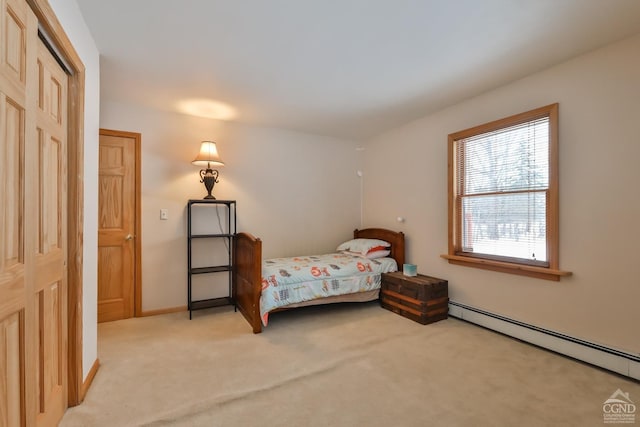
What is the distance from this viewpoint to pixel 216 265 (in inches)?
147

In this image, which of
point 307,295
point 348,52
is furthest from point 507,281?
point 348,52

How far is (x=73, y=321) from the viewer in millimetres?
1753

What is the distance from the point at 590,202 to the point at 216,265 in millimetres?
3789

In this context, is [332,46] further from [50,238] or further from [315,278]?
[315,278]

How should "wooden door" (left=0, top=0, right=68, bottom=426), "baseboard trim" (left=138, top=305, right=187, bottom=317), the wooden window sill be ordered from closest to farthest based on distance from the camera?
"wooden door" (left=0, top=0, right=68, bottom=426) < the wooden window sill < "baseboard trim" (left=138, top=305, right=187, bottom=317)

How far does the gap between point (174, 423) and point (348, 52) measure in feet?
8.84

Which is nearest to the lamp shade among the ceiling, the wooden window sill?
the ceiling

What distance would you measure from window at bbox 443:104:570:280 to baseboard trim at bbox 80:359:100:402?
3.35 meters

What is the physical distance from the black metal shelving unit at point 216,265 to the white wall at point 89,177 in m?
1.24

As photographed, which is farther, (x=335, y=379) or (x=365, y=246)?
(x=365, y=246)

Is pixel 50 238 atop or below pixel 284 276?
atop

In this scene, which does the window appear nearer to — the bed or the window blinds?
the window blinds

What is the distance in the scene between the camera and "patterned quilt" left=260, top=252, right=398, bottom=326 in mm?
3014

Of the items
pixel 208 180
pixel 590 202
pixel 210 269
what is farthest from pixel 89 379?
pixel 590 202
